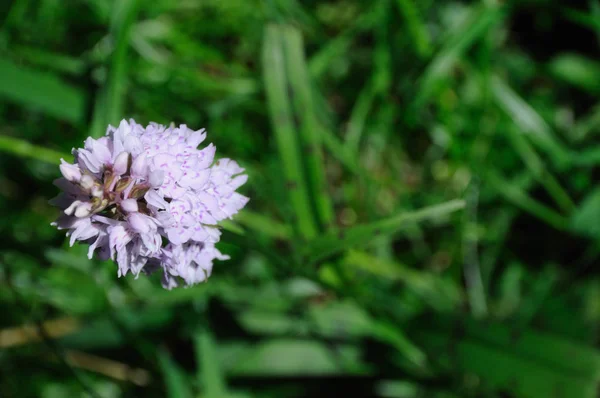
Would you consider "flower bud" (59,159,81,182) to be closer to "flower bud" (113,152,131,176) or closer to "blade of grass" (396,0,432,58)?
"flower bud" (113,152,131,176)

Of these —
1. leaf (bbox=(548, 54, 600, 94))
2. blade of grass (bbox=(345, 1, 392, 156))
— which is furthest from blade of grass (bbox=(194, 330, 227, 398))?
leaf (bbox=(548, 54, 600, 94))

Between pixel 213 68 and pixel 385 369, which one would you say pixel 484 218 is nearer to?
pixel 385 369

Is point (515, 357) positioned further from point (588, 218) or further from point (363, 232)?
point (363, 232)

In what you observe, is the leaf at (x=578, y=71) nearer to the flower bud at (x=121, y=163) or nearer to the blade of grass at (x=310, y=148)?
the blade of grass at (x=310, y=148)

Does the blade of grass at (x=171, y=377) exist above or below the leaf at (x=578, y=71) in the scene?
below

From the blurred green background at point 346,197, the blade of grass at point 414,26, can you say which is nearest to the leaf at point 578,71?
the blurred green background at point 346,197

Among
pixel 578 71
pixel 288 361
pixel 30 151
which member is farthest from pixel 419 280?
pixel 30 151

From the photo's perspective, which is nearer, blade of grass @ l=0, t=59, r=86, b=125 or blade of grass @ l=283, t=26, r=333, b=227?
blade of grass @ l=283, t=26, r=333, b=227
